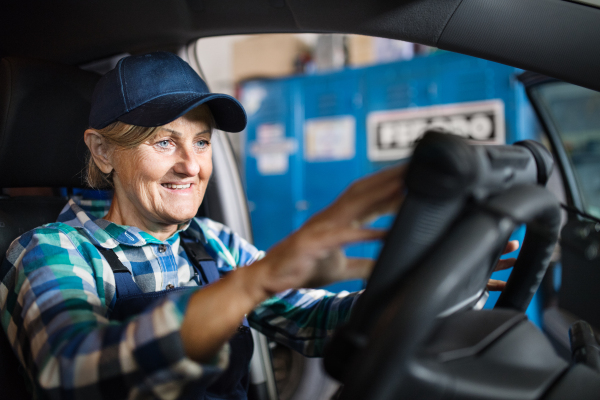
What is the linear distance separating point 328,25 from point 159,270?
0.75 metres

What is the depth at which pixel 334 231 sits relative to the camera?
1.81ft

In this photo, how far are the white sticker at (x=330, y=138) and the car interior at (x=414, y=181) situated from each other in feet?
7.61


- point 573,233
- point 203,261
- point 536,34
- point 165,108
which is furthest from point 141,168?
point 573,233

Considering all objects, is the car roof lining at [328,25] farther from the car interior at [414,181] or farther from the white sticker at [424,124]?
the white sticker at [424,124]

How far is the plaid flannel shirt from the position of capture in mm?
596

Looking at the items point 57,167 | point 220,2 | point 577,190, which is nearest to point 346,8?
point 220,2

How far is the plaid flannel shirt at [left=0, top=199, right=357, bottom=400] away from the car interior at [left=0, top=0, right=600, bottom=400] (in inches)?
7.6

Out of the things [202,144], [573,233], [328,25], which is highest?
[328,25]

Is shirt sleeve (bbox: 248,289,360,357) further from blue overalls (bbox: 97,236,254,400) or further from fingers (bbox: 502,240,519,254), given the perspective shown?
fingers (bbox: 502,240,519,254)

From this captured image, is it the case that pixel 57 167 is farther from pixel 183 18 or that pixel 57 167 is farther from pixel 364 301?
pixel 364 301

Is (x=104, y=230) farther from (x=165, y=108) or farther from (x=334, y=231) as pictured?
(x=334, y=231)

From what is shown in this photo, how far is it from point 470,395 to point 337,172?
11.0ft

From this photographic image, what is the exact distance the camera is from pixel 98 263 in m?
0.90

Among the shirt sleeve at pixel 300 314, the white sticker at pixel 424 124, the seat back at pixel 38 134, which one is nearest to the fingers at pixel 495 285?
the shirt sleeve at pixel 300 314
